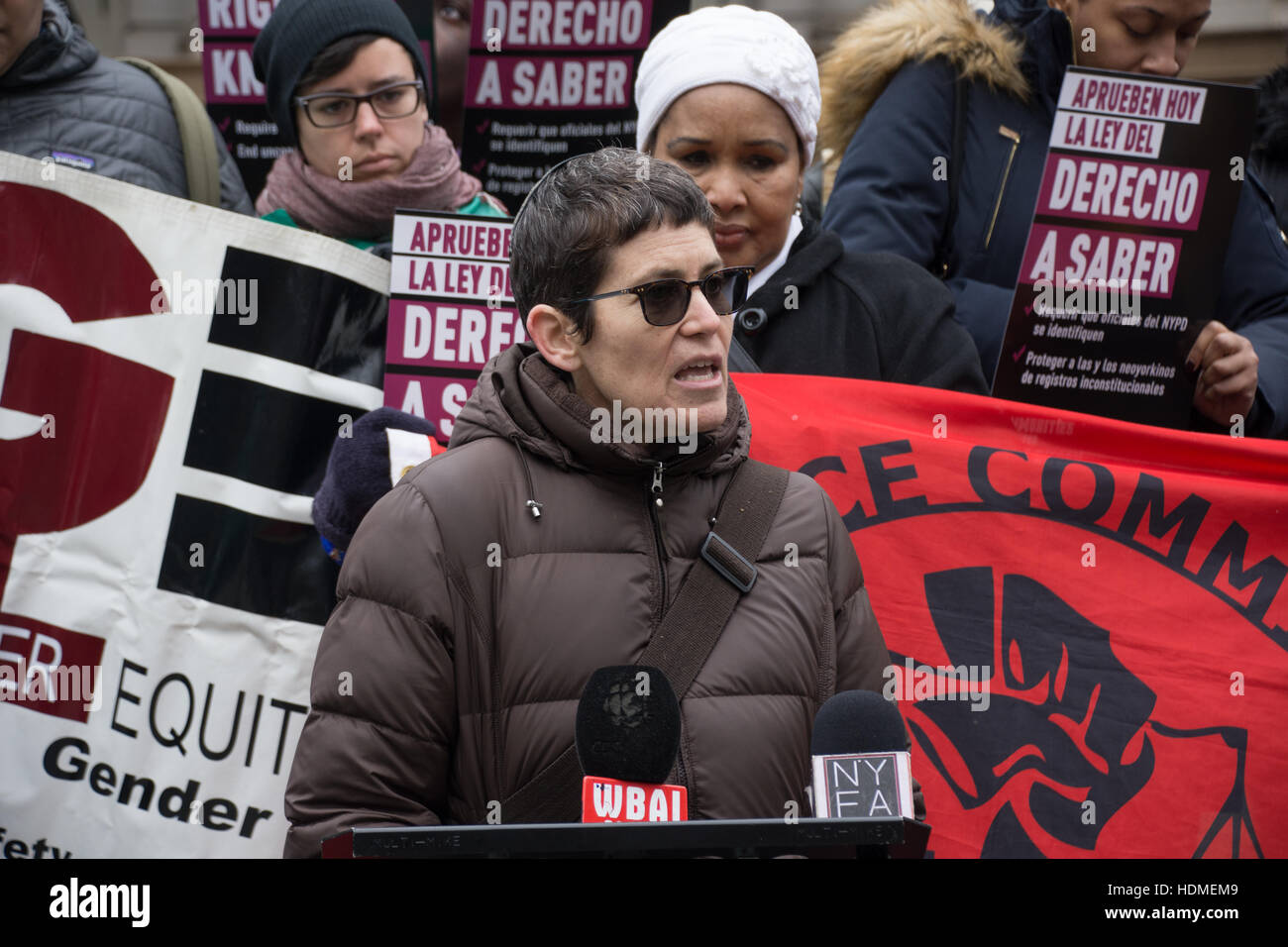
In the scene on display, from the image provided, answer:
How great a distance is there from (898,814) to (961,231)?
264 cm

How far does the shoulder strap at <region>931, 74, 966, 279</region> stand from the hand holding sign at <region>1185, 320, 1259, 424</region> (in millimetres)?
731

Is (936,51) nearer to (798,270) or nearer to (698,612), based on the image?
(798,270)

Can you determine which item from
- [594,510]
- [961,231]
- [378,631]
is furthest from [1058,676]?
[378,631]

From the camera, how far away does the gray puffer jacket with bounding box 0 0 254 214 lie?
4230mm

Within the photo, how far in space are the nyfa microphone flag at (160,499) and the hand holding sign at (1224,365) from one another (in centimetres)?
223

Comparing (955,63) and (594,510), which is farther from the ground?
(955,63)

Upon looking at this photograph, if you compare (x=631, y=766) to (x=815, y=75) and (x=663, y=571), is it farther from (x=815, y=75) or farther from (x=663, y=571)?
(x=815, y=75)

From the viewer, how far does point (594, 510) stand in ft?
8.38

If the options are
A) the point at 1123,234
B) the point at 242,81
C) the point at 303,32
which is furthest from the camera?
the point at 242,81

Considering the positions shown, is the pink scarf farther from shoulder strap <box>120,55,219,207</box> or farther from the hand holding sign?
the hand holding sign

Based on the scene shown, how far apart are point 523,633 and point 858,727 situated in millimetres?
724

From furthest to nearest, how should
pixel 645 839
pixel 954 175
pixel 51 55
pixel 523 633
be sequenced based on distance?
1. pixel 51 55
2. pixel 954 175
3. pixel 523 633
4. pixel 645 839

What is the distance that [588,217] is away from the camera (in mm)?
2631

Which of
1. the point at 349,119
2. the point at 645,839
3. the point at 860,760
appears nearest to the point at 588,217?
the point at 860,760
